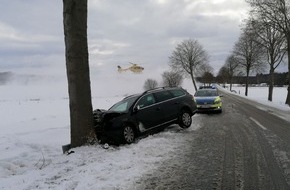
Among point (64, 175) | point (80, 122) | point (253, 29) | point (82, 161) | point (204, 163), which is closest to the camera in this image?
point (64, 175)

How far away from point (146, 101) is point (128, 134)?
2.00 metres

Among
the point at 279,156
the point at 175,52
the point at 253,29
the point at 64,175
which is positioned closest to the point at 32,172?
the point at 64,175

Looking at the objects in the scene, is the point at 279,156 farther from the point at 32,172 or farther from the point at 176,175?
the point at 32,172

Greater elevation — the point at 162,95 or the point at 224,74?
the point at 162,95

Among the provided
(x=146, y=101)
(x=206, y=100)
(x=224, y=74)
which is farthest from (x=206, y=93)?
(x=224, y=74)

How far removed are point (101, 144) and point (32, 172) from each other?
307 cm

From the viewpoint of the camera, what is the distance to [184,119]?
1417cm

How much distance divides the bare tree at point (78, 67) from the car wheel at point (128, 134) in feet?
3.67

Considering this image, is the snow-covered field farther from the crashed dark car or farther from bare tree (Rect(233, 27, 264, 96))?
bare tree (Rect(233, 27, 264, 96))

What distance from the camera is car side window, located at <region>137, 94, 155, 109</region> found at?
1244 centimetres

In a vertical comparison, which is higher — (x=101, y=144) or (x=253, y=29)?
(x=253, y=29)

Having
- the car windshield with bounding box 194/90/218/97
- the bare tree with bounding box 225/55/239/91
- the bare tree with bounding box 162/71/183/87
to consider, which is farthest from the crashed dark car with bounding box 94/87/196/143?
the bare tree with bounding box 162/71/183/87

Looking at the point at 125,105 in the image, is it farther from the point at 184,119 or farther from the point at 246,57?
the point at 246,57

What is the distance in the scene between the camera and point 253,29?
3225 centimetres
